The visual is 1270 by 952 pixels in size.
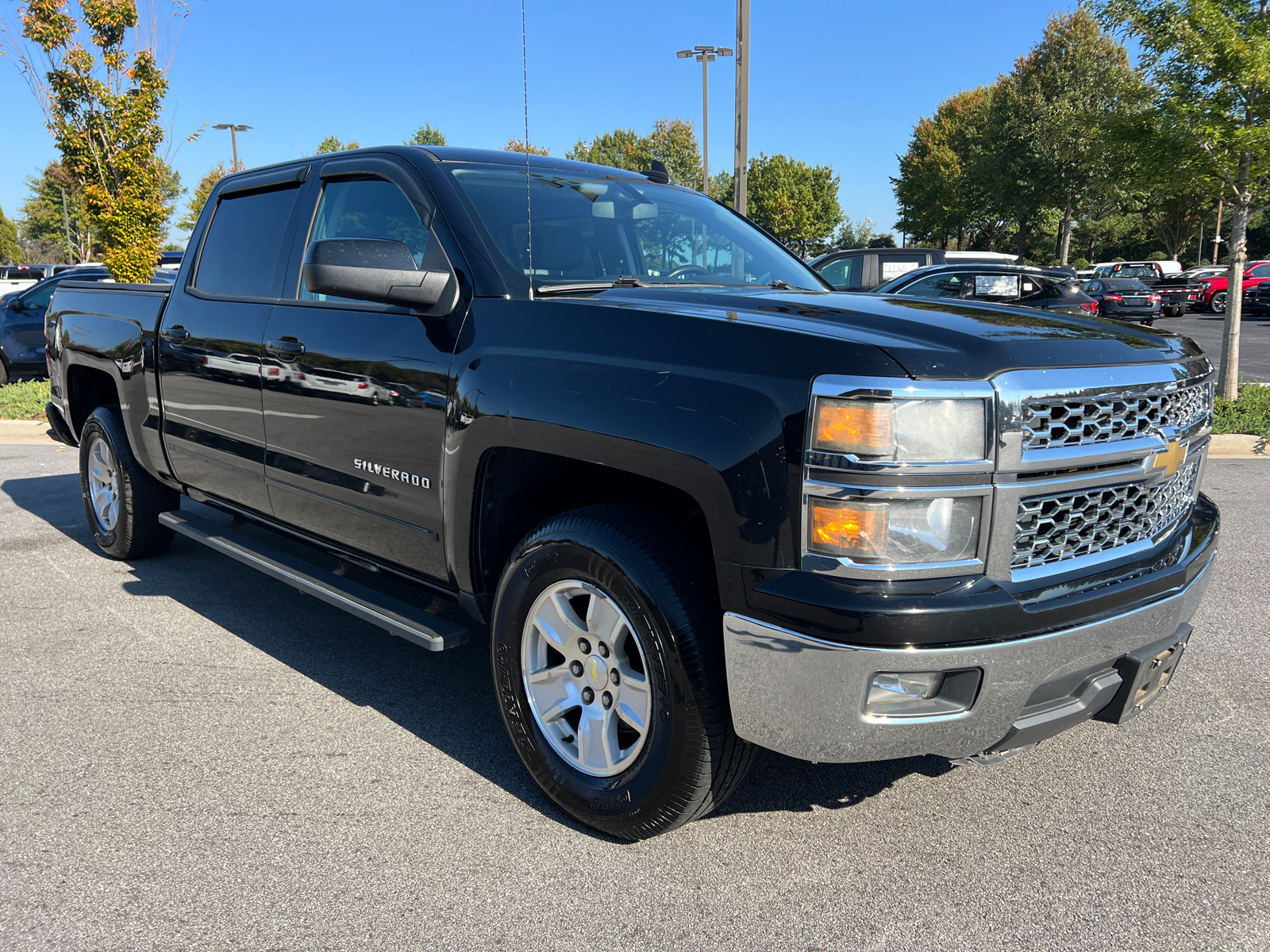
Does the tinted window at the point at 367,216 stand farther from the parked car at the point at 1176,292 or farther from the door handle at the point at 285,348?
the parked car at the point at 1176,292

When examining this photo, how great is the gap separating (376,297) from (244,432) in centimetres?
137

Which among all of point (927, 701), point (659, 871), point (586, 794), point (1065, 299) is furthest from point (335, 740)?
point (1065, 299)

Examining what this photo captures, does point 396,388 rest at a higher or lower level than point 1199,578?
higher

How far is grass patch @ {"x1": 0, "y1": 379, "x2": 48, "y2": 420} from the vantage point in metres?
10.4

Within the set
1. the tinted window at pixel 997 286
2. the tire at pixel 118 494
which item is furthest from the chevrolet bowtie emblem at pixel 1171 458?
the tinted window at pixel 997 286

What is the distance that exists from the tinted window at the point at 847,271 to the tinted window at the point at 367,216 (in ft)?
34.2

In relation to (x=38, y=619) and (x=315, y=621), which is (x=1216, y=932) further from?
(x=38, y=619)

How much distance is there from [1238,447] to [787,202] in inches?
2355

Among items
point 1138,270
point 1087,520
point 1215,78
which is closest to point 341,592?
point 1087,520

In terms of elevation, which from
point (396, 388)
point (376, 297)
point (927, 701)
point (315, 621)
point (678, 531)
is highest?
point (376, 297)

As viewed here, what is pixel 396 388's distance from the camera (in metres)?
3.09

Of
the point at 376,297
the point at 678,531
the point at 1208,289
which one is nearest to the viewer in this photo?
the point at 678,531

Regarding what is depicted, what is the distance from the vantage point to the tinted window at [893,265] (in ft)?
44.7

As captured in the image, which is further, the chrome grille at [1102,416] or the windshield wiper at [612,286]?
the windshield wiper at [612,286]
